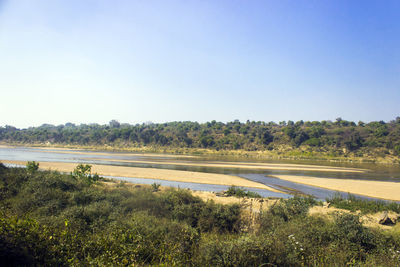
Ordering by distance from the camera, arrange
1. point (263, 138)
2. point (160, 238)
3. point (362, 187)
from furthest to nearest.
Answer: point (263, 138), point (362, 187), point (160, 238)

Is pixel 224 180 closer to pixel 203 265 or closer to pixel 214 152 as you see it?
pixel 203 265

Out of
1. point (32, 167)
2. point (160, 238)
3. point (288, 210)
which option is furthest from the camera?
point (32, 167)

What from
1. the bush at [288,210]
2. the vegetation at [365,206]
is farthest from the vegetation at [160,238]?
the vegetation at [365,206]

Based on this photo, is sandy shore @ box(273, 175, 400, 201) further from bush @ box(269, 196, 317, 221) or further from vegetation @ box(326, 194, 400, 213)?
bush @ box(269, 196, 317, 221)

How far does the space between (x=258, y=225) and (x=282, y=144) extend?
7636cm

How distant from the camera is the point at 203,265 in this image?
5371 millimetres

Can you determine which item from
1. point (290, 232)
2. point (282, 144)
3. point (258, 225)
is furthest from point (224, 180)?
point (282, 144)

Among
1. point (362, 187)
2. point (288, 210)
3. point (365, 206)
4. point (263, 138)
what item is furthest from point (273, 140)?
point (288, 210)

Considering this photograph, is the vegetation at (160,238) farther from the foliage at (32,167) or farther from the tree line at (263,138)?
the tree line at (263,138)

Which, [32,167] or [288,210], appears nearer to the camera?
[288,210]

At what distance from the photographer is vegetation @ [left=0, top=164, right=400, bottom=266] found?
5.24 metres

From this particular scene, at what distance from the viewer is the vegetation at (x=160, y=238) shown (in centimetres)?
524

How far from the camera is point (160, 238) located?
6867mm

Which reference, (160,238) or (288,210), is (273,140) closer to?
(288,210)
